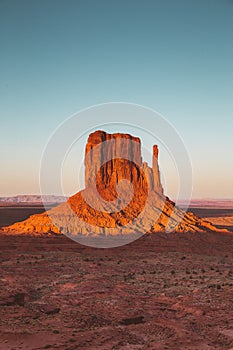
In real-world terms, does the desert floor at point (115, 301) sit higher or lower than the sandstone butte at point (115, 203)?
lower

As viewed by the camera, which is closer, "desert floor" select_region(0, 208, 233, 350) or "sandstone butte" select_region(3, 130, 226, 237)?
"desert floor" select_region(0, 208, 233, 350)

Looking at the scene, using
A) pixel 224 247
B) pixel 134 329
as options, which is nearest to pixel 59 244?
Answer: pixel 224 247

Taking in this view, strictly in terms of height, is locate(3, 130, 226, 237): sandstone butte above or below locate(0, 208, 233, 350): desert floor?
above

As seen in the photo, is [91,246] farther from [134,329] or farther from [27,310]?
[134,329]

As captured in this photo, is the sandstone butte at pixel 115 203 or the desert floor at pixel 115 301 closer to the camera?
the desert floor at pixel 115 301
